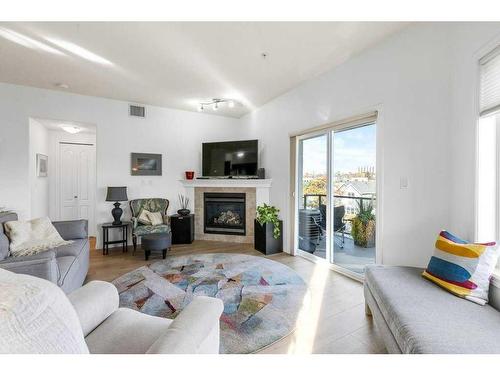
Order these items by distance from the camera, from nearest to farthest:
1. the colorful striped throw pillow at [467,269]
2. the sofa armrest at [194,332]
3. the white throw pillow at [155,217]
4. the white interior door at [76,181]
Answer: the sofa armrest at [194,332], the colorful striped throw pillow at [467,269], the white throw pillow at [155,217], the white interior door at [76,181]

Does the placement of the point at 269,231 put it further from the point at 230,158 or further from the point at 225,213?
the point at 230,158

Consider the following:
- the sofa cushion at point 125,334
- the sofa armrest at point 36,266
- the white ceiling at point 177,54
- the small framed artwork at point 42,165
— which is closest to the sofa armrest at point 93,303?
the sofa cushion at point 125,334

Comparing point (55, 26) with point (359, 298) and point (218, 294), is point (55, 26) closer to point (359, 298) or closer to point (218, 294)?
point (218, 294)

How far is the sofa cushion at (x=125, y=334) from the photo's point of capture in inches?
42.0

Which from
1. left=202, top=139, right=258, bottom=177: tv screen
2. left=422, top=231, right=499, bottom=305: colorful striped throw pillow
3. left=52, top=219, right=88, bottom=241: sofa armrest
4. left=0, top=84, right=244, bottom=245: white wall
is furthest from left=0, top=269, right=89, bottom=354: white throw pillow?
left=0, top=84, right=244, bottom=245: white wall

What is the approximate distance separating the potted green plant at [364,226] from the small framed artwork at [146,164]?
3.80 m

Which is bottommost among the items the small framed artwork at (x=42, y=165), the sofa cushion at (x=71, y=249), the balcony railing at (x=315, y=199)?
the sofa cushion at (x=71, y=249)

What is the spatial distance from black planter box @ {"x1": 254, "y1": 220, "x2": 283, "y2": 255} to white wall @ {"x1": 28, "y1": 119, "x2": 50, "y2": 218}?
3.92 meters

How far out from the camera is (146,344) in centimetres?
108

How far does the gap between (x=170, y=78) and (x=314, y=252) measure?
3.51 metres

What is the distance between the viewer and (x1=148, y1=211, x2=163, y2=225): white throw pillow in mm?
4273

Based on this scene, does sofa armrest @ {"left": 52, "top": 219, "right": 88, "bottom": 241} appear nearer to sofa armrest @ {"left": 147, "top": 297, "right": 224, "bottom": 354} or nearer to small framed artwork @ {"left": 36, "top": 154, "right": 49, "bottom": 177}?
small framed artwork @ {"left": 36, "top": 154, "right": 49, "bottom": 177}

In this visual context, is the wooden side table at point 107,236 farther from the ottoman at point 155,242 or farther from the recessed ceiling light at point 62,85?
the recessed ceiling light at point 62,85

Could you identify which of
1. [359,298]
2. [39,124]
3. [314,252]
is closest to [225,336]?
[359,298]
